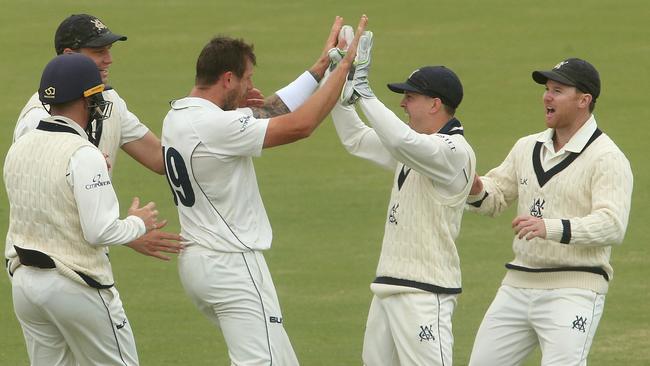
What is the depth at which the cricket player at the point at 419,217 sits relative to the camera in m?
7.83

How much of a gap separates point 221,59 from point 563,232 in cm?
210

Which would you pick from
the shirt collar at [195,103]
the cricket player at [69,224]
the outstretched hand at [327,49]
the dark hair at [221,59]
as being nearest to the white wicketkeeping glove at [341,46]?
the outstretched hand at [327,49]

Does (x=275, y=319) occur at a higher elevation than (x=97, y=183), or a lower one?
lower

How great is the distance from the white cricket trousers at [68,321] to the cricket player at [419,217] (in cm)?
146

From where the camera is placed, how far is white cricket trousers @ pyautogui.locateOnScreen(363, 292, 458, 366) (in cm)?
788

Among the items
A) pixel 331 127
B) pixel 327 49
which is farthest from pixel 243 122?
pixel 331 127

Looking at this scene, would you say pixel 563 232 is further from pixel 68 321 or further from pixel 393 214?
pixel 68 321

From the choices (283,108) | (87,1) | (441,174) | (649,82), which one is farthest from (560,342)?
(87,1)

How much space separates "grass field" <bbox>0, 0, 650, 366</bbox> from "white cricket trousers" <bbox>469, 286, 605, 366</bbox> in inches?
94.0

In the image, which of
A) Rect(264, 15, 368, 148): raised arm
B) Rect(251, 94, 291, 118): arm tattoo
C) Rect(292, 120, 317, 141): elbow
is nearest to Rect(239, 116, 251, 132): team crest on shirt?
Rect(264, 15, 368, 148): raised arm

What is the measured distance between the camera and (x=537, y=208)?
27.4 ft

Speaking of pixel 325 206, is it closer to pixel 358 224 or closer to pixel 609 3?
pixel 358 224

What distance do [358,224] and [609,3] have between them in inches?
461

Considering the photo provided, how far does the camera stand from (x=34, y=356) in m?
7.82
